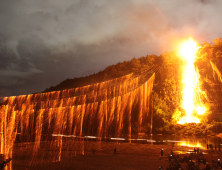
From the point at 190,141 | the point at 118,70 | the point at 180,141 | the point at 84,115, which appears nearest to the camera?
the point at 190,141

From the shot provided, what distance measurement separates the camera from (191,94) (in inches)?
1671

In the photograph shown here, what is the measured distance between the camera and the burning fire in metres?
39.0

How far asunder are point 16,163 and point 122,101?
28.9 metres

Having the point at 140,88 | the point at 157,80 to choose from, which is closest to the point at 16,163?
the point at 140,88

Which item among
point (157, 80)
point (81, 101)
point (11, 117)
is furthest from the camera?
point (157, 80)

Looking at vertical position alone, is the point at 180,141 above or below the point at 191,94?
below

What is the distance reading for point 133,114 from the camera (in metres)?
41.2

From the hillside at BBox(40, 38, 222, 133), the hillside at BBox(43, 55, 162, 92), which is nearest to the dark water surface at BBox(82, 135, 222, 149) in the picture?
the hillside at BBox(40, 38, 222, 133)

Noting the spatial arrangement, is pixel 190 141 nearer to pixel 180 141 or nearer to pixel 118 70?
pixel 180 141

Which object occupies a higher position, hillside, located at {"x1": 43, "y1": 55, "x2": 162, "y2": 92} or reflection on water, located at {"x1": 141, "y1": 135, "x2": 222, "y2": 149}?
hillside, located at {"x1": 43, "y1": 55, "x2": 162, "y2": 92}

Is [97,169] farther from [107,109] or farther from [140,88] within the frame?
[140,88]

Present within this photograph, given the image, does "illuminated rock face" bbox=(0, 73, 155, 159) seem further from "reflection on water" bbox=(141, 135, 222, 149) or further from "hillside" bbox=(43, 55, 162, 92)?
"hillside" bbox=(43, 55, 162, 92)

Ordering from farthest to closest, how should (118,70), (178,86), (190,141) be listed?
(118,70) < (178,86) < (190,141)

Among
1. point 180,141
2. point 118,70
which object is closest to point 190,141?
point 180,141
